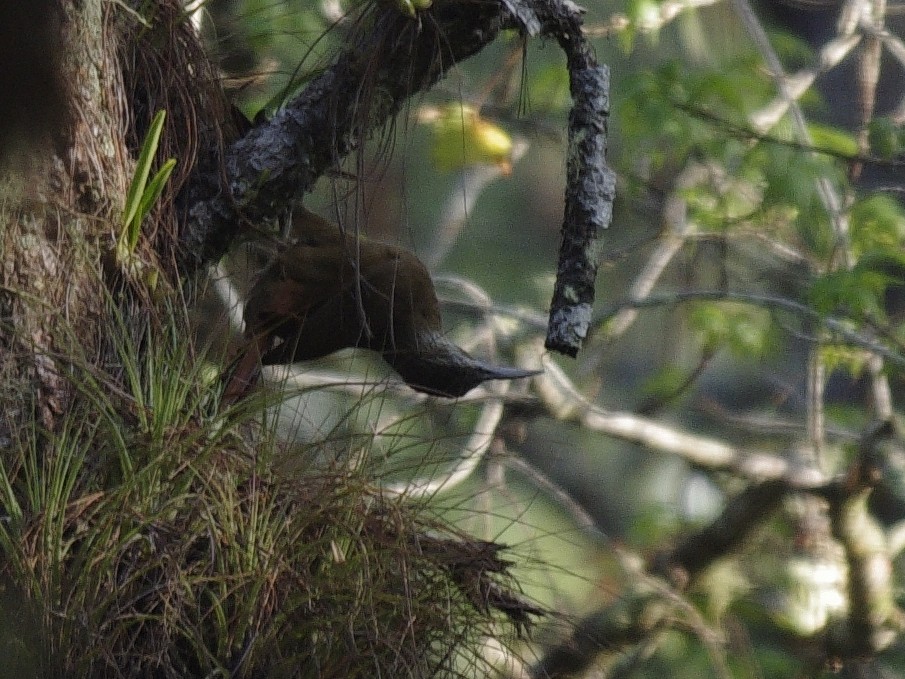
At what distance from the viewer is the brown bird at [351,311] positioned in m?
1.59

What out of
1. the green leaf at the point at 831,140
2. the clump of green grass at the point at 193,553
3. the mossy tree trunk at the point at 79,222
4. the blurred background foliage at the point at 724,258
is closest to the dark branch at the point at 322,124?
the mossy tree trunk at the point at 79,222

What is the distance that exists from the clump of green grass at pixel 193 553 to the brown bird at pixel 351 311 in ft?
0.54

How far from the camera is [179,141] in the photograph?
1575 millimetres

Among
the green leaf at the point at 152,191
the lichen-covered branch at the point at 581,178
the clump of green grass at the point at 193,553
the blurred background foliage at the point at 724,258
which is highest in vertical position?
the green leaf at the point at 152,191

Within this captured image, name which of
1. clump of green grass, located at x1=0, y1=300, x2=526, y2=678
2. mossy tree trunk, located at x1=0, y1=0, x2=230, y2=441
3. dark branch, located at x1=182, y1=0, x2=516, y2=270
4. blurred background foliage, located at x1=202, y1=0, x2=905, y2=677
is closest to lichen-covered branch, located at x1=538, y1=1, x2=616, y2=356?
dark branch, located at x1=182, y1=0, x2=516, y2=270

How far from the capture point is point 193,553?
4.42 ft

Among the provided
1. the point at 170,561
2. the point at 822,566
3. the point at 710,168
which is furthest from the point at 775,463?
the point at 170,561

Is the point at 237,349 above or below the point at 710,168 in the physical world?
above

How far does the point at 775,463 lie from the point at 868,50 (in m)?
1.17

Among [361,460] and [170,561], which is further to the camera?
[361,460]

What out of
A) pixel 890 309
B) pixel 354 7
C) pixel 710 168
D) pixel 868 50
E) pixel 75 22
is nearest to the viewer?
pixel 75 22

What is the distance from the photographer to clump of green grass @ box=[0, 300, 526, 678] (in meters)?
1.26

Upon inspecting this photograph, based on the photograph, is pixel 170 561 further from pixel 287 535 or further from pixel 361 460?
pixel 361 460

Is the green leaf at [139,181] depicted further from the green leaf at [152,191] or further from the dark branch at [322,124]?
the dark branch at [322,124]
